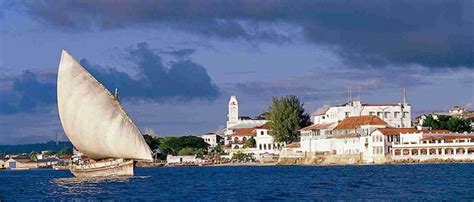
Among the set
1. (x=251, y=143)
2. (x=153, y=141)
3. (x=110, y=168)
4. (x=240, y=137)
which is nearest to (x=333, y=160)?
(x=251, y=143)

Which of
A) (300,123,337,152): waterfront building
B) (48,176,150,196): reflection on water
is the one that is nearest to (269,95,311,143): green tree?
(300,123,337,152): waterfront building

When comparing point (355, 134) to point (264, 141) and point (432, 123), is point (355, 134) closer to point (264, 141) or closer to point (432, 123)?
point (432, 123)

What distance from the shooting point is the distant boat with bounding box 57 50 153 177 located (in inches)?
2633

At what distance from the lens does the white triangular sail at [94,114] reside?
6688 cm

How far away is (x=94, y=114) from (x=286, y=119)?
258 feet

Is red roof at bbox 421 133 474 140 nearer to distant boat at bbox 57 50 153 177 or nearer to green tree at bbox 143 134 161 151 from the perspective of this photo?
distant boat at bbox 57 50 153 177

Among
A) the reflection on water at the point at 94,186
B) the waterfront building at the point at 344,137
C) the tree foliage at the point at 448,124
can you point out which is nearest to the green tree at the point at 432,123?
the tree foliage at the point at 448,124

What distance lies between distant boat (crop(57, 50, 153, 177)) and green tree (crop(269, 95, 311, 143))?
7502 cm

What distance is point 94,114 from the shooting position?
2643 inches

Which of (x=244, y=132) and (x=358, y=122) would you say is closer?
(x=358, y=122)

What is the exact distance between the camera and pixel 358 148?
406 ft

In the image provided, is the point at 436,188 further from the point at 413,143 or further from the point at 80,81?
the point at 413,143

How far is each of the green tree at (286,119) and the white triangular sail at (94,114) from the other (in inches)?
2977

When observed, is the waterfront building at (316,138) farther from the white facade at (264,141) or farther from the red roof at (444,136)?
the white facade at (264,141)
